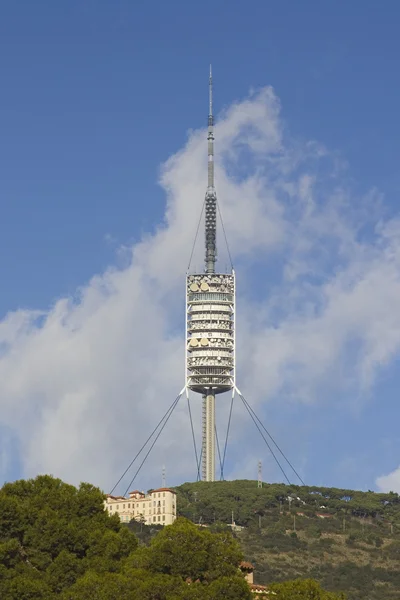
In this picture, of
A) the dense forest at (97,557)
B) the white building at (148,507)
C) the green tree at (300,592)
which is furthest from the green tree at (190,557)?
the white building at (148,507)

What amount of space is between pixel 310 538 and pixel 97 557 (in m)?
109

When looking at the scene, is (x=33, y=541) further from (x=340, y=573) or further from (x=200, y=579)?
(x=340, y=573)

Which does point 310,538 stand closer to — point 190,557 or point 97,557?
point 97,557

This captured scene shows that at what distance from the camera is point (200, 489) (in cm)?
19975

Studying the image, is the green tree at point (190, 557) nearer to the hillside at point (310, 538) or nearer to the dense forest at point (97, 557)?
the dense forest at point (97, 557)

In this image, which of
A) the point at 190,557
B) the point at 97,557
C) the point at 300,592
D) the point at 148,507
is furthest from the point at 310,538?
the point at 300,592

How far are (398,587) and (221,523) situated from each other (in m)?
34.9

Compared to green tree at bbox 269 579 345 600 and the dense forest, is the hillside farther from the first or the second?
green tree at bbox 269 579 345 600

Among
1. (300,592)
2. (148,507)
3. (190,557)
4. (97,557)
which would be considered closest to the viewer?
(300,592)

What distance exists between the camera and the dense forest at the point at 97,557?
67.8 metres

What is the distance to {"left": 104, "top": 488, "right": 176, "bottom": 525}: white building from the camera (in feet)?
591

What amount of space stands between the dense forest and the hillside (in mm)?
73773

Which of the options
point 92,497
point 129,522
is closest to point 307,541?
point 129,522

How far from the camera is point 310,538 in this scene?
178 m
